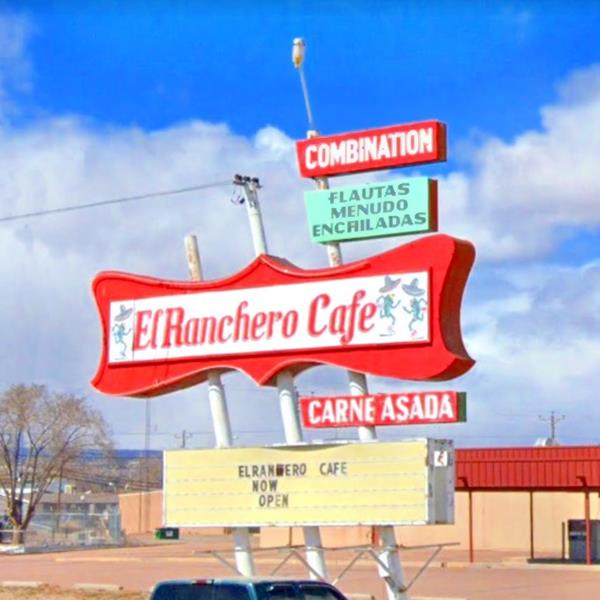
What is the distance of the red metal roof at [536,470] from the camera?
1786 inches

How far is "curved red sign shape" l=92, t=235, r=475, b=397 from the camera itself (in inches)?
794

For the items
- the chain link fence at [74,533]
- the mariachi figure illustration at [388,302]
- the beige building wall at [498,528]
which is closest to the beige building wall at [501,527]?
the beige building wall at [498,528]

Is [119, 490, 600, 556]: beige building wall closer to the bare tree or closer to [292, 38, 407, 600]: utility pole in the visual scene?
the bare tree

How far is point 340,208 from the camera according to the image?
69.8ft

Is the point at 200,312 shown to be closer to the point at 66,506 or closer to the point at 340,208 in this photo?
the point at 340,208

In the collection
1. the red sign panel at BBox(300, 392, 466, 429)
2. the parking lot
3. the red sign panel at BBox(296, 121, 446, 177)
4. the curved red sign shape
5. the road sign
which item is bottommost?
the parking lot

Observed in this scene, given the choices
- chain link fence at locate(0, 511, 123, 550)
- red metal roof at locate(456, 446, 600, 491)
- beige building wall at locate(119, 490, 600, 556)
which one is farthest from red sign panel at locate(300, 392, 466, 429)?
chain link fence at locate(0, 511, 123, 550)

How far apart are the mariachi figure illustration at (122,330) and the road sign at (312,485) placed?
1966 mm

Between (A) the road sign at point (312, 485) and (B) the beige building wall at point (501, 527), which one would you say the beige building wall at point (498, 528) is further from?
(A) the road sign at point (312, 485)

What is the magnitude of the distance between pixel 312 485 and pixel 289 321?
255 cm

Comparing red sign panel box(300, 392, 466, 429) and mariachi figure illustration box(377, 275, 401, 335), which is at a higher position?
mariachi figure illustration box(377, 275, 401, 335)

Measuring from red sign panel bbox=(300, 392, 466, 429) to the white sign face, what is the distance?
2.79ft

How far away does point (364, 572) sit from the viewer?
141ft

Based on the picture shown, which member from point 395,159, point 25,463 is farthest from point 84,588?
point 25,463
